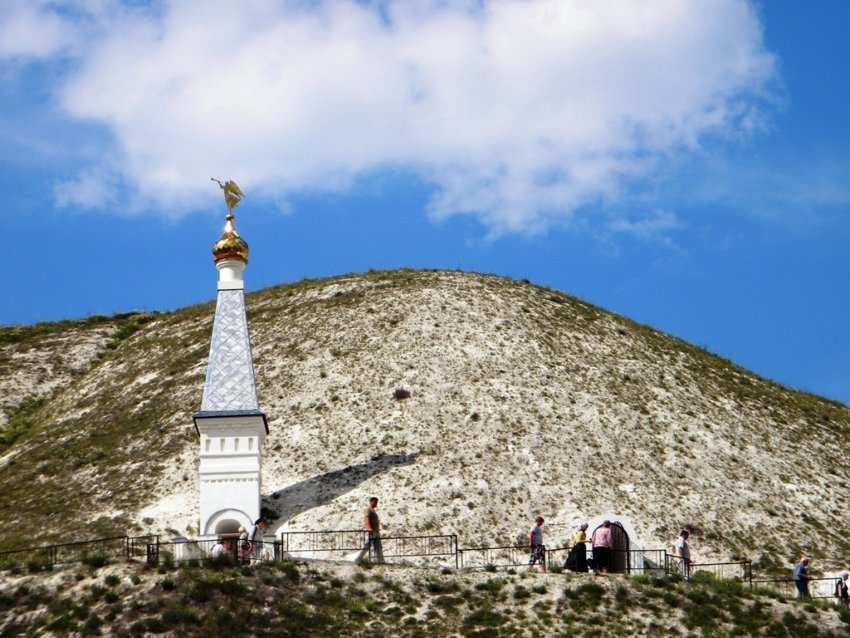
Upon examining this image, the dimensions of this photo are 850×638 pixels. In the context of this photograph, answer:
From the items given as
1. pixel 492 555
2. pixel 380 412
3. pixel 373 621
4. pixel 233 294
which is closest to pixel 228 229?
pixel 233 294

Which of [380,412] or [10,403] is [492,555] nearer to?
[380,412]

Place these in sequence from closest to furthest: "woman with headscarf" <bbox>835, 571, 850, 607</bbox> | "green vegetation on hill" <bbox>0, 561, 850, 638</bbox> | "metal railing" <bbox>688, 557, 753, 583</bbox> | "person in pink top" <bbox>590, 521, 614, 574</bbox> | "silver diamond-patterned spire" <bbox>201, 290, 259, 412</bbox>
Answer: "green vegetation on hill" <bbox>0, 561, 850, 638</bbox>
"woman with headscarf" <bbox>835, 571, 850, 607</bbox>
"person in pink top" <bbox>590, 521, 614, 574</bbox>
"silver diamond-patterned spire" <bbox>201, 290, 259, 412</bbox>
"metal railing" <bbox>688, 557, 753, 583</bbox>

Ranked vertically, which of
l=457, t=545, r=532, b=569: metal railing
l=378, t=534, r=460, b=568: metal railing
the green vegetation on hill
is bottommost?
the green vegetation on hill

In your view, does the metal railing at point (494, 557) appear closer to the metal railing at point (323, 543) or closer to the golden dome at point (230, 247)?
the metal railing at point (323, 543)

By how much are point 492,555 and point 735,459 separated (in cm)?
1391

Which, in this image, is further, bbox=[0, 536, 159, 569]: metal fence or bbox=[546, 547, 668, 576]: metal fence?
bbox=[546, 547, 668, 576]: metal fence

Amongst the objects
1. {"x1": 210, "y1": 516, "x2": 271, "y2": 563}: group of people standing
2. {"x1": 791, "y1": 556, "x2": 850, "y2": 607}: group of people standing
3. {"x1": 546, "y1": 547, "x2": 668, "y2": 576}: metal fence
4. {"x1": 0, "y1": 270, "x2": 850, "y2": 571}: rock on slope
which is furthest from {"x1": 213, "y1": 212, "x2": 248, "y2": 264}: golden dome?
{"x1": 791, "y1": 556, "x2": 850, "y2": 607}: group of people standing

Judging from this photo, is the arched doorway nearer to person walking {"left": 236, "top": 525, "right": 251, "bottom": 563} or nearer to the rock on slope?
person walking {"left": 236, "top": 525, "right": 251, "bottom": 563}

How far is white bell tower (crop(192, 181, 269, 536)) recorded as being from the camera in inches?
2004

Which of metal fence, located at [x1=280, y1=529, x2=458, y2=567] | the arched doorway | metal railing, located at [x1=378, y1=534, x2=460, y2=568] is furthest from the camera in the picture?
metal railing, located at [x1=378, y1=534, x2=460, y2=568]

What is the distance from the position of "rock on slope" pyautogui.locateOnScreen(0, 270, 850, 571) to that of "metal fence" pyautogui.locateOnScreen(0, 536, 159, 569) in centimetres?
301

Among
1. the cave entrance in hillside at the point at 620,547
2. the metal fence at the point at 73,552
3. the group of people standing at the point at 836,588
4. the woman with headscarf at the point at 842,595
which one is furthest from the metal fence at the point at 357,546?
the woman with headscarf at the point at 842,595

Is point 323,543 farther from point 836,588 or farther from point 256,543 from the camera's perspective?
point 836,588

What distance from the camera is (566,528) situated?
5488 centimetres
